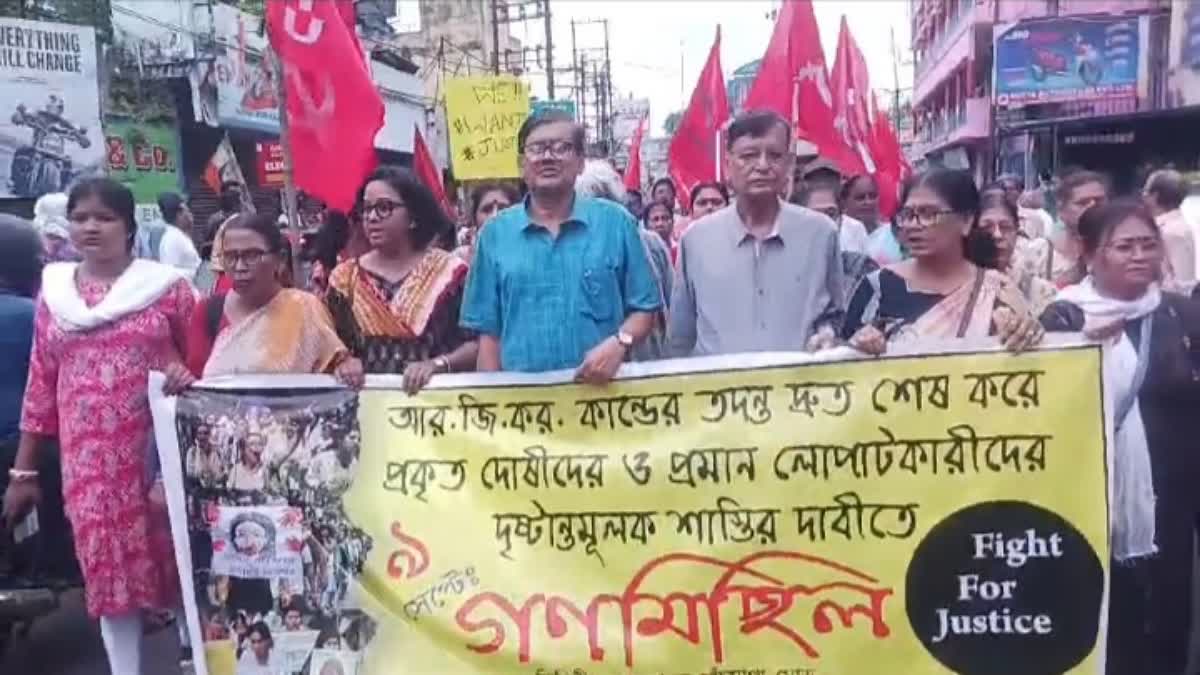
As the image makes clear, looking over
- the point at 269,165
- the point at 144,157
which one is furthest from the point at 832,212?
the point at 269,165

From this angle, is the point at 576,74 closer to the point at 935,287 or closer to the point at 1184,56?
the point at 1184,56

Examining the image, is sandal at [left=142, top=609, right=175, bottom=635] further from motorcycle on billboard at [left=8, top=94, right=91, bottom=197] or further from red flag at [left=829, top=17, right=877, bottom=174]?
motorcycle on billboard at [left=8, top=94, right=91, bottom=197]

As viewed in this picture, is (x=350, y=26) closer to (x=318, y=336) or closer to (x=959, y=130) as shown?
(x=318, y=336)

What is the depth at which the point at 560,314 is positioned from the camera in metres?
3.43

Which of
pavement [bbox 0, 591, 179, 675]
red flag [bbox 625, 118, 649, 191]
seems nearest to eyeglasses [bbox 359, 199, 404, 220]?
pavement [bbox 0, 591, 179, 675]

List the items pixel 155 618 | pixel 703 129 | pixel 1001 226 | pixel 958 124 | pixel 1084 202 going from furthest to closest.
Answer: pixel 958 124 → pixel 703 129 → pixel 1084 202 → pixel 1001 226 → pixel 155 618

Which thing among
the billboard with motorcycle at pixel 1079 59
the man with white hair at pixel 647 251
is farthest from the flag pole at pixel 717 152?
the billboard with motorcycle at pixel 1079 59

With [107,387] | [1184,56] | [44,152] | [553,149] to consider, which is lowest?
[107,387]

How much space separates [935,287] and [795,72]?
4295 mm

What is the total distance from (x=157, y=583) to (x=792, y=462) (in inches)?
73.7

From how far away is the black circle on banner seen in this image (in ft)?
9.89

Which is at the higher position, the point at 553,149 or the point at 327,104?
the point at 327,104

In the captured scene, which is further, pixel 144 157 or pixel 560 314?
pixel 144 157

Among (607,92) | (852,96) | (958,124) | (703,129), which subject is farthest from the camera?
(607,92)
